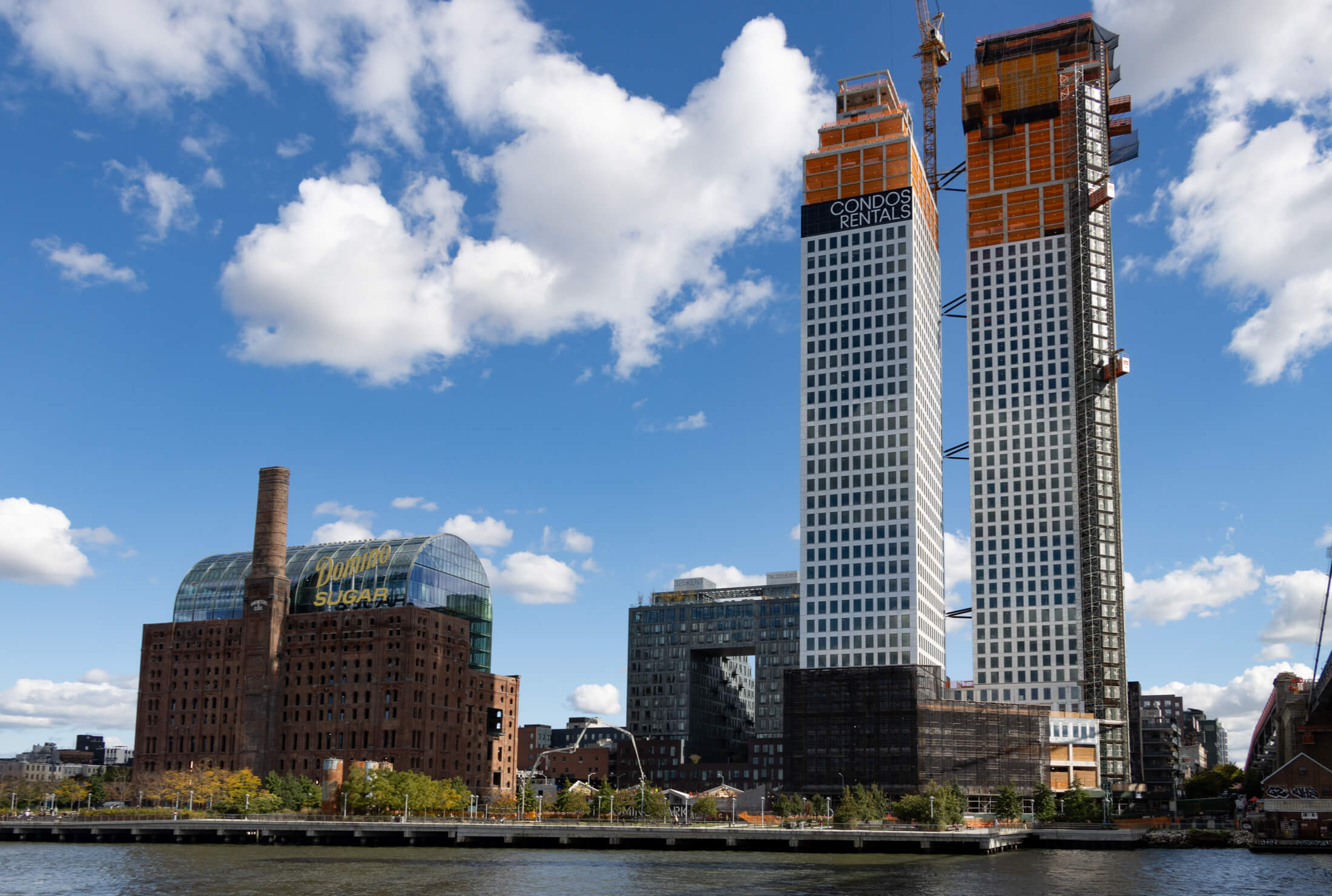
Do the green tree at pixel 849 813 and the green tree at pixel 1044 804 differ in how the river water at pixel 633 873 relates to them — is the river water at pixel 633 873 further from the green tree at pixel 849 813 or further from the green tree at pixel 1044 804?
the green tree at pixel 1044 804

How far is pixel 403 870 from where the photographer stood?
116 metres

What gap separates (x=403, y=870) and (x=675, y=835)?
1570 inches

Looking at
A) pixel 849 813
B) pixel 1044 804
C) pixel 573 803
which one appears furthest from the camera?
pixel 1044 804

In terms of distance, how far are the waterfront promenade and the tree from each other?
37.0ft

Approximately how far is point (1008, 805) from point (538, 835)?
70.6 m

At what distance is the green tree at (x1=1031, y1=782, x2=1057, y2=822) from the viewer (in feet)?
584

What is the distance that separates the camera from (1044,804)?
181000 mm

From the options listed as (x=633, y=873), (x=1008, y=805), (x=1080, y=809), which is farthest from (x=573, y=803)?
(x=1080, y=809)

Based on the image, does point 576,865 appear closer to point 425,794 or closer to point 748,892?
point 748,892

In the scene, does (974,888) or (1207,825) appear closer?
(974,888)

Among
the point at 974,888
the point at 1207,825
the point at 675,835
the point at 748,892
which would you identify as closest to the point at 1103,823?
the point at 1207,825

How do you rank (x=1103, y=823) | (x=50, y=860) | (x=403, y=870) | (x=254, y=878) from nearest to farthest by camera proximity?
(x=254, y=878) < (x=403, y=870) < (x=50, y=860) < (x=1103, y=823)

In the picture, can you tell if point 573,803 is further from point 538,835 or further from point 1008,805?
point 1008,805

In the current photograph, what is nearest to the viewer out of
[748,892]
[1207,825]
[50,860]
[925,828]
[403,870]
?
[748,892]
